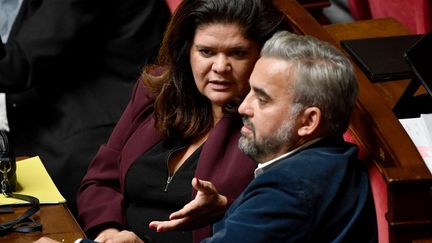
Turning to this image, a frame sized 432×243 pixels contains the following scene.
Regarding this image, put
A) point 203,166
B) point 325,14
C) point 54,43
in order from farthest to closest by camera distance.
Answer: point 325,14, point 54,43, point 203,166

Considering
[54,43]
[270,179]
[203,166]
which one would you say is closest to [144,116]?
[203,166]

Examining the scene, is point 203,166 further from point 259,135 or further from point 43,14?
point 43,14

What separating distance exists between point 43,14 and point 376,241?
1539 millimetres

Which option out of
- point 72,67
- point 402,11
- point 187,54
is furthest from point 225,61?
point 402,11

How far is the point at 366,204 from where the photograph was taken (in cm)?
201

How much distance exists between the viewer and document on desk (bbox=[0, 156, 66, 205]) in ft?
8.05

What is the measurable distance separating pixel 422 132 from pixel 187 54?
62cm

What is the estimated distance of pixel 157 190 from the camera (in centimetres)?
255

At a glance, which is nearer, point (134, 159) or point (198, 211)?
point (198, 211)

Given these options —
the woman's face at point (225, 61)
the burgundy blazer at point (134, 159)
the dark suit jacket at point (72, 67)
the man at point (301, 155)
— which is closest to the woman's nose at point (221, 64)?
the woman's face at point (225, 61)

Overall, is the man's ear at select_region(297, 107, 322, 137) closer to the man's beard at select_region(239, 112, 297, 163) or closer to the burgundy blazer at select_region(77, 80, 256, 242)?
the man's beard at select_region(239, 112, 297, 163)

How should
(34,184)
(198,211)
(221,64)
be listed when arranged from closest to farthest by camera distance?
(198,211)
(221,64)
(34,184)

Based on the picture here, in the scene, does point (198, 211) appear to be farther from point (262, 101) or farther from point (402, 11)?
point (402, 11)

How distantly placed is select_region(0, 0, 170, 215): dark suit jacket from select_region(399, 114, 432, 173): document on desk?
3.64ft
